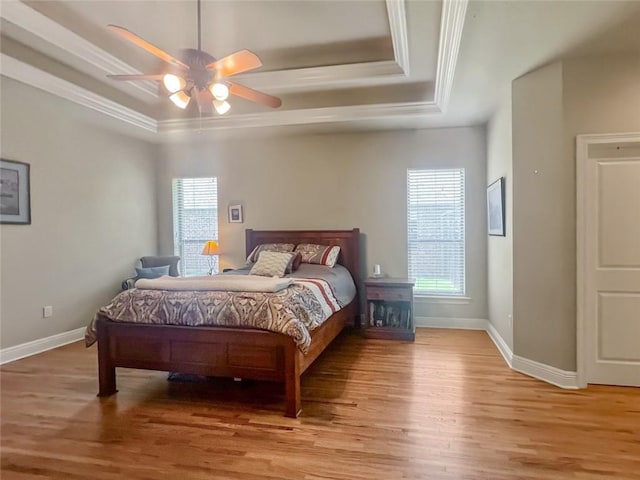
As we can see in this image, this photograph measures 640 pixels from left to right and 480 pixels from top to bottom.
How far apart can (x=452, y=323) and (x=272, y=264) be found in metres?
2.51

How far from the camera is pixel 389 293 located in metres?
4.72

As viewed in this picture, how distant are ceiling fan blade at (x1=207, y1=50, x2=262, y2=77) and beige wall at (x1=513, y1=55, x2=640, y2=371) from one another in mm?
2336

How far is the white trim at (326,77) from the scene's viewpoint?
160 inches

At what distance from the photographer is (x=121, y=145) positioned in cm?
538

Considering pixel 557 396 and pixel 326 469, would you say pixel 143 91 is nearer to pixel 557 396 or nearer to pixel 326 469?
pixel 326 469

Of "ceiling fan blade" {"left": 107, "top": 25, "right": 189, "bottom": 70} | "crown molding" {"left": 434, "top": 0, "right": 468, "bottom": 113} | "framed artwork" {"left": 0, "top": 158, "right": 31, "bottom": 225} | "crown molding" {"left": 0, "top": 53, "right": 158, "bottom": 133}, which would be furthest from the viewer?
"framed artwork" {"left": 0, "top": 158, "right": 31, "bottom": 225}

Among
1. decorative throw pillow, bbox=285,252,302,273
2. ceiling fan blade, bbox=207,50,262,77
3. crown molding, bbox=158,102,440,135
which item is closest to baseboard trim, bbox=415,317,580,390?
decorative throw pillow, bbox=285,252,302,273

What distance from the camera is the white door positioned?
123 inches

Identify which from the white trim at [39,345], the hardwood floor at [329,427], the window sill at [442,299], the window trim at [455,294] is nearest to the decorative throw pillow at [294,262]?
the hardwood floor at [329,427]

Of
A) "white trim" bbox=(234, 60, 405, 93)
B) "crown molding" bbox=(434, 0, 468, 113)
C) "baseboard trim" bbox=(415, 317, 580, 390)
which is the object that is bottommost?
"baseboard trim" bbox=(415, 317, 580, 390)

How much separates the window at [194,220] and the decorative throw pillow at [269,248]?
0.98 metres

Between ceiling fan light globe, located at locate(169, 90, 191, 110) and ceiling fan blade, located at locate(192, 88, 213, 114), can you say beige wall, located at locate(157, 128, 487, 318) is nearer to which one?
ceiling fan blade, located at locate(192, 88, 213, 114)

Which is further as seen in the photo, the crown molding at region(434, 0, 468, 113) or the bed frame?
the bed frame

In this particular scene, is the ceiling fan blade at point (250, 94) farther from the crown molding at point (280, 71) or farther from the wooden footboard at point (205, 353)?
the wooden footboard at point (205, 353)
